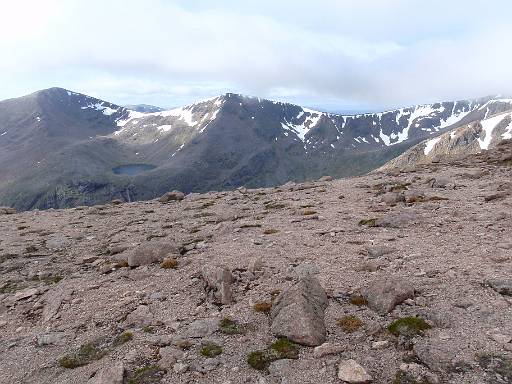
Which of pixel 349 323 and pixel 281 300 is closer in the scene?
pixel 349 323

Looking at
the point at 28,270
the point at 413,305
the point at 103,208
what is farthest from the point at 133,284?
the point at 103,208

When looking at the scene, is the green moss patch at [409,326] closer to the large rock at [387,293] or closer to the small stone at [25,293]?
the large rock at [387,293]

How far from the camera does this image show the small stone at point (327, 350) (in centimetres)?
1084

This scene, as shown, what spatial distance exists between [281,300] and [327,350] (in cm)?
255

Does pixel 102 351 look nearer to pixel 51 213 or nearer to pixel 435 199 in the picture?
pixel 435 199

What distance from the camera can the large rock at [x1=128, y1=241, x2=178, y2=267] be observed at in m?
19.2

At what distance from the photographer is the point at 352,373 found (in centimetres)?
985

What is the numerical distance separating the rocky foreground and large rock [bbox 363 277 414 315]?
A: 0.06 metres

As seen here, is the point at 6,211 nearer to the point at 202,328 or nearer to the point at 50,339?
the point at 50,339

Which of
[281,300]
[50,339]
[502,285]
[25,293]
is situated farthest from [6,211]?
[502,285]

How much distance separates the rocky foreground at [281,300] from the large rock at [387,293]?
0.21 feet

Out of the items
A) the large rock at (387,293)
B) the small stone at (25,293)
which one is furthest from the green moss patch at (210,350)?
the small stone at (25,293)

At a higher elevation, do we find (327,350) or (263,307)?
(263,307)

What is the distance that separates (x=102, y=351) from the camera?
12281 millimetres
